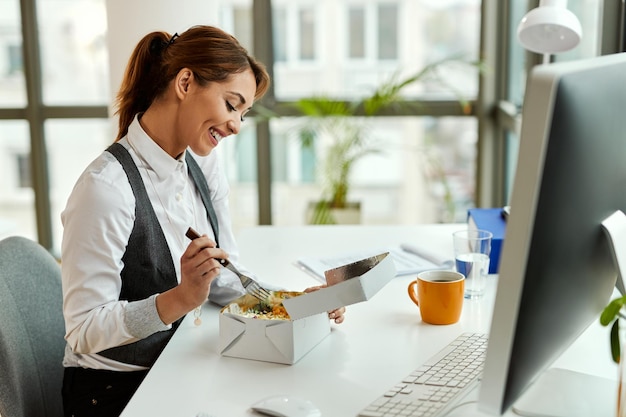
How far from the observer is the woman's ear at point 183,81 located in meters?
1.58

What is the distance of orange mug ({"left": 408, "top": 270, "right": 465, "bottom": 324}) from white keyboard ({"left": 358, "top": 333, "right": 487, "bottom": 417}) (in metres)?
0.11

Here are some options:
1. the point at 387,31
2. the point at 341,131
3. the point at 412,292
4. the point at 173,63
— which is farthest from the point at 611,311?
the point at 387,31

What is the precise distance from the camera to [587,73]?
0.86 m

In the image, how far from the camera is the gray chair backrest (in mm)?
1417

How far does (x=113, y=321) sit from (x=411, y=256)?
2.56ft

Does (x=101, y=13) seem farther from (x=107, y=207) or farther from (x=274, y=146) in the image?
(x=107, y=207)

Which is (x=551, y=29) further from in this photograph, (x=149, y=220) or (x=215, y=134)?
(x=149, y=220)

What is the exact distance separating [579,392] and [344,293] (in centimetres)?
37

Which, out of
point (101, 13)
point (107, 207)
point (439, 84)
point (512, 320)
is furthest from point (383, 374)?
point (101, 13)

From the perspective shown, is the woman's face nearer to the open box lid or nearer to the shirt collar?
the shirt collar

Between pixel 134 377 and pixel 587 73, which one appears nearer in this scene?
pixel 587 73

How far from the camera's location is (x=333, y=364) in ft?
4.22

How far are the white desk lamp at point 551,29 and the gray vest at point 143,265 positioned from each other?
898 millimetres

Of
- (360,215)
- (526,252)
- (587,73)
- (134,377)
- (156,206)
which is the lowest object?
(360,215)
